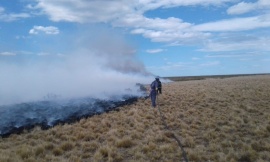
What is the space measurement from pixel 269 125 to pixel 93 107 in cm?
1405

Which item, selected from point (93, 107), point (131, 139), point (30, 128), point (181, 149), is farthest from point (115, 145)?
point (93, 107)

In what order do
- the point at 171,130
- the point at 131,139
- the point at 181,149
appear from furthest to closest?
the point at 171,130, the point at 131,139, the point at 181,149

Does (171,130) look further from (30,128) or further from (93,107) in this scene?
(93,107)

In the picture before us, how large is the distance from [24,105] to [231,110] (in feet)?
53.0

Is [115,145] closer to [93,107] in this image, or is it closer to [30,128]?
[30,128]

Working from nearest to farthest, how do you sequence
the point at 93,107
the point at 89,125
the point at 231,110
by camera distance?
the point at 89,125 → the point at 231,110 → the point at 93,107

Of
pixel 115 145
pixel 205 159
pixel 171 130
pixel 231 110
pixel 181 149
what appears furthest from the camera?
pixel 231 110

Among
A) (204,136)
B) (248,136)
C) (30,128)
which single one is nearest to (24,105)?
(30,128)

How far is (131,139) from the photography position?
49.4ft

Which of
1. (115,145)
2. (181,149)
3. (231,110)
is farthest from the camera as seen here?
(231,110)

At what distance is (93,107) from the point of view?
2658cm

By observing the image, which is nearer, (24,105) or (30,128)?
(30,128)

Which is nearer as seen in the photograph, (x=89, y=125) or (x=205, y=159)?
(x=205, y=159)

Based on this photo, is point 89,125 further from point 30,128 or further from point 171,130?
point 171,130
